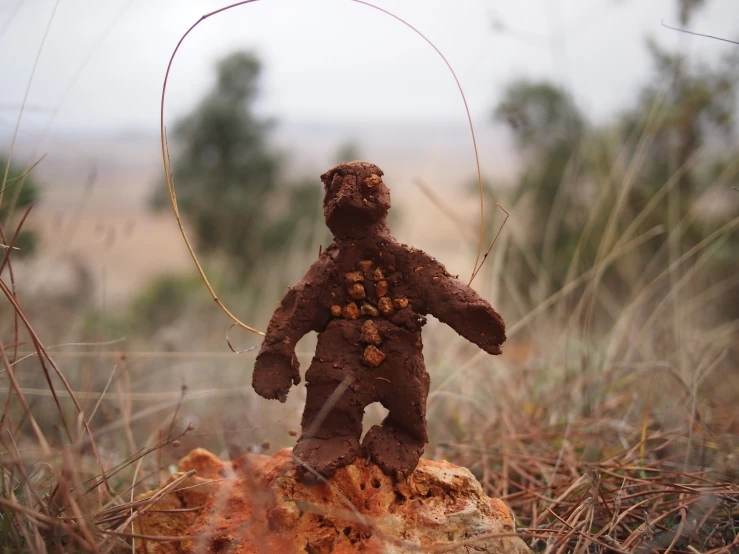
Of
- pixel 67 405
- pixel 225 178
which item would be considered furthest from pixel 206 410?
pixel 225 178

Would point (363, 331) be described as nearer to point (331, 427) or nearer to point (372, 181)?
point (331, 427)

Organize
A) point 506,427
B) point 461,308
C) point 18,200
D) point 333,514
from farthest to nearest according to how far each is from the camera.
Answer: point 18,200, point 506,427, point 461,308, point 333,514

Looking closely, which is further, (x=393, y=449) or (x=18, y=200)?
(x=18, y=200)

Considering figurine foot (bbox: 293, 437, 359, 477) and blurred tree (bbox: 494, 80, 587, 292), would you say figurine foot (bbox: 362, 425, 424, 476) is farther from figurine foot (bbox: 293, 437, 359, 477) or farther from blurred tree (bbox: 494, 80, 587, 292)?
blurred tree (bbox: 494, 80, 587, 292)

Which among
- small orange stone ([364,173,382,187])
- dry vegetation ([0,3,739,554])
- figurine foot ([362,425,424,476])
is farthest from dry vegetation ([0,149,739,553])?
small orange stone ([364,173,382,187])

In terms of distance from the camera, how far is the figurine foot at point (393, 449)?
1611mm

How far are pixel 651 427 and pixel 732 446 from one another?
0.34m

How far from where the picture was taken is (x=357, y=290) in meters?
1.63

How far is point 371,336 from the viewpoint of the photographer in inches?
63.7

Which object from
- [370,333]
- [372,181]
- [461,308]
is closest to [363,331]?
[370,333]

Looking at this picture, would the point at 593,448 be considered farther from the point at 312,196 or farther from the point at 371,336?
the point at 312,196

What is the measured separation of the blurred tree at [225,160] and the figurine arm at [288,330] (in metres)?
4.48

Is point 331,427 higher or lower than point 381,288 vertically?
lower

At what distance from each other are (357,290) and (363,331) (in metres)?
0.11
